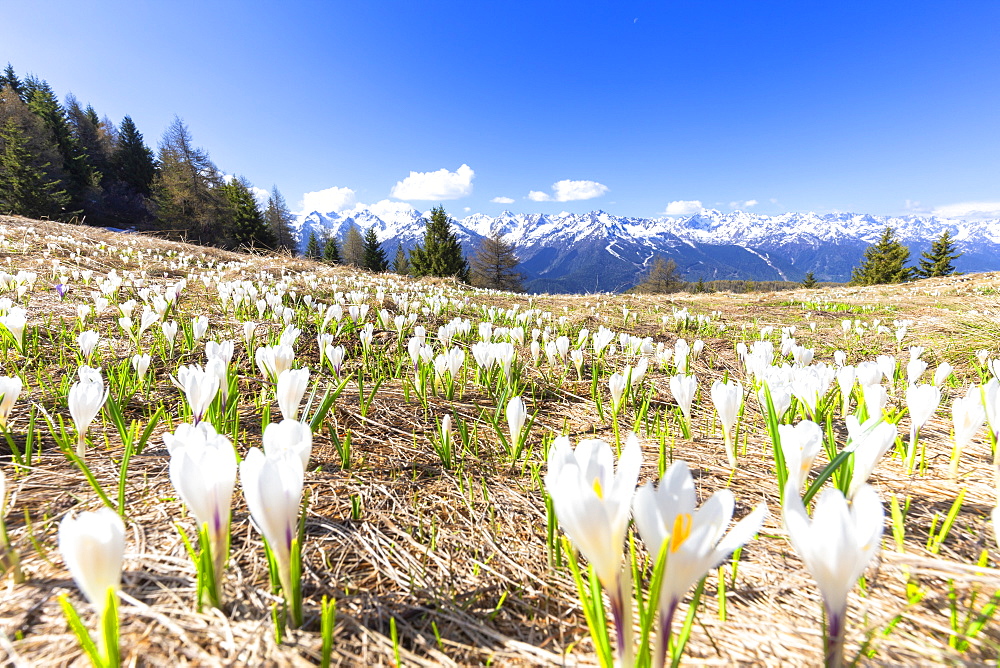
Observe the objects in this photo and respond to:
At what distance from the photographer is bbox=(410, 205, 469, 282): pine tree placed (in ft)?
127

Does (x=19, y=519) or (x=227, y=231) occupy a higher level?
(x=227, y=231)

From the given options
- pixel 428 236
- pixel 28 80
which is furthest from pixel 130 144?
pixel 428 236

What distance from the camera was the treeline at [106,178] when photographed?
26156mm

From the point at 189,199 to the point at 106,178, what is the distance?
11275mm

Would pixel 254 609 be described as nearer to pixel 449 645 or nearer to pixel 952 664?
pixel 449 645

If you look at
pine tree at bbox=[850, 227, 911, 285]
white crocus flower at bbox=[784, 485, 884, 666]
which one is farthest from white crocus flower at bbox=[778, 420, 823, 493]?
pine tree at bbox=[850, 227, 911, 285]

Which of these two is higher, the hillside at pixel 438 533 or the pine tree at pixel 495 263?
the pine tree at pixel 495 263

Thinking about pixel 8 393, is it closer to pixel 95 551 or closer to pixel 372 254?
pixel 95 551

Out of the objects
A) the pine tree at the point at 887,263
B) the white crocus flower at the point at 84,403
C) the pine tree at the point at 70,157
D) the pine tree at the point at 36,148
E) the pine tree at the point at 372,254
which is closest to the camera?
the white crocus flower at the point at 84,403

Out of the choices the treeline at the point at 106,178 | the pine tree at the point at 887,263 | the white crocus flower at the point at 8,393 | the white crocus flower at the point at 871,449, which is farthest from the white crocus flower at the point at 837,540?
the pine tree at the point at 887,263

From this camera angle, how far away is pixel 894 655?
73cm

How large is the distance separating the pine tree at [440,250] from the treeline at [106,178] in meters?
14.8

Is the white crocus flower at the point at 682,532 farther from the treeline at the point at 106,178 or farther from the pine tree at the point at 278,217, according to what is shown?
the pine tree at the point at 278,217

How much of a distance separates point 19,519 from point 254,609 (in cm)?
83
